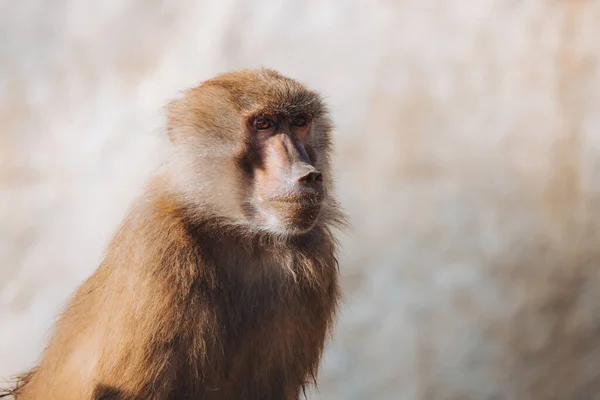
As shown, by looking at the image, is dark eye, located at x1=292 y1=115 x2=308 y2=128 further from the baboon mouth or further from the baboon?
the baboon mouth

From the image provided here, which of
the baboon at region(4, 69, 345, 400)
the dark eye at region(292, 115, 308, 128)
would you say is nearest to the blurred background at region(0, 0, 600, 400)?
the baboon at region(4, 69, 345, 400)

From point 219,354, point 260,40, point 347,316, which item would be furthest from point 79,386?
point 260,40

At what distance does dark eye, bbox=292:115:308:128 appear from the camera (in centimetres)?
337

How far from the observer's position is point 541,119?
4.67m

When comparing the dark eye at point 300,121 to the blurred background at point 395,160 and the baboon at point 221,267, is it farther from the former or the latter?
the blurred background at point 395,160

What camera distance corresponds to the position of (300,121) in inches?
134

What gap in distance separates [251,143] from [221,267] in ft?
1.55

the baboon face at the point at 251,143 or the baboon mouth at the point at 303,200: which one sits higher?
the baboon face at the point at 251,143

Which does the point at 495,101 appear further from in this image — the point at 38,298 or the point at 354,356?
the point at 38,298

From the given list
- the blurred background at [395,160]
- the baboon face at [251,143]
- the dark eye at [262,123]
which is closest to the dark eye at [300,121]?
the baboon face at [251,143]

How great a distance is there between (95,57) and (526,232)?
2.41 m

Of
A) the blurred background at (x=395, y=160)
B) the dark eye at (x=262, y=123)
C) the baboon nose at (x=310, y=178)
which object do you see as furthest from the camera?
the blurred background at (x=395, y=160)

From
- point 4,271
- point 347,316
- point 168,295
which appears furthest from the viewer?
point 347,316

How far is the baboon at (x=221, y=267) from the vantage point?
310cm
